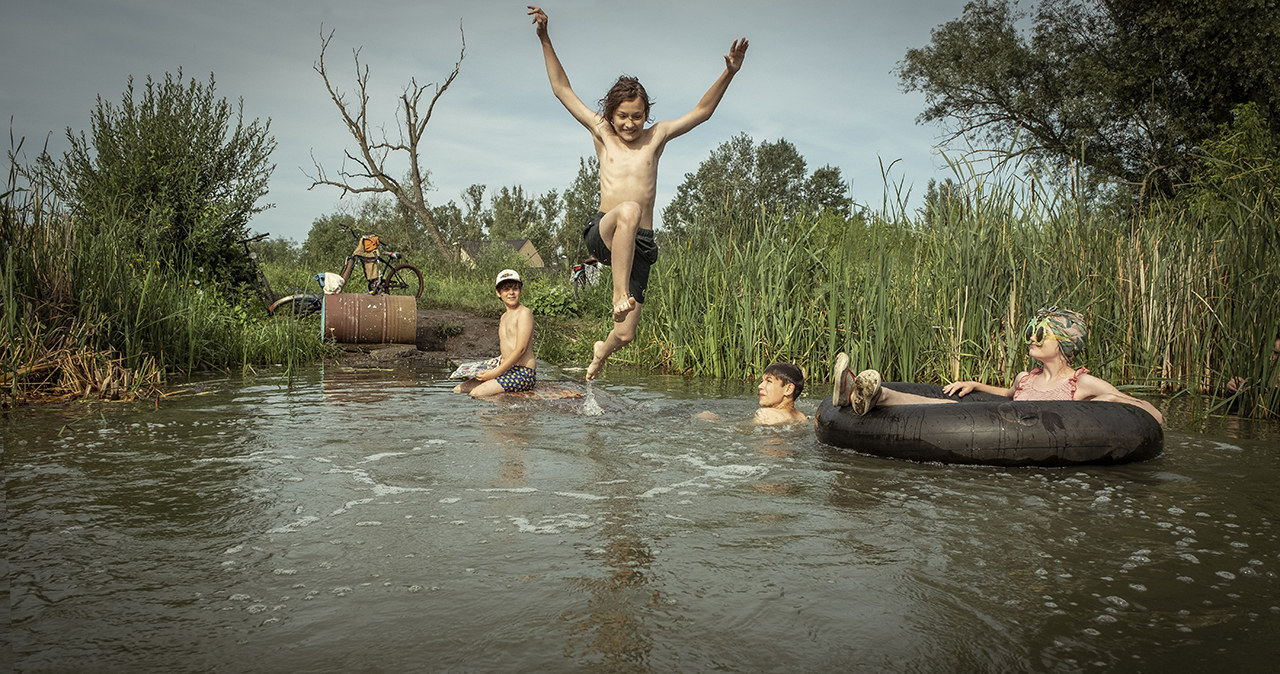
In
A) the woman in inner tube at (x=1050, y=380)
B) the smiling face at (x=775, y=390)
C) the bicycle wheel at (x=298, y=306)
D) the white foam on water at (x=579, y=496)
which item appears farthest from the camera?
the bicycle wheel at (x=298, y=306)

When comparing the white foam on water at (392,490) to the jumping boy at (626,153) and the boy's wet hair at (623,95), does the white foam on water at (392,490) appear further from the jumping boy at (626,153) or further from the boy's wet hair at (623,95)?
the boy's wet hair at (623,95)

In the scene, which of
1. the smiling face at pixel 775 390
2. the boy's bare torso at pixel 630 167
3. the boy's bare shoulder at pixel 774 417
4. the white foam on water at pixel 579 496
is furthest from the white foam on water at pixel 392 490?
the smiling face at pixel 775 390

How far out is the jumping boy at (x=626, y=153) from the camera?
593 centimetres

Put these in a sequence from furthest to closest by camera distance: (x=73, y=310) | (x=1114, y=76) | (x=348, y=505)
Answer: (x=1114, y=76), (x=73, y=310), (x=348, y=505)

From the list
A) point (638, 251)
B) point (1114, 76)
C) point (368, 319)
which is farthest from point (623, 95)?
point (1114, 76)

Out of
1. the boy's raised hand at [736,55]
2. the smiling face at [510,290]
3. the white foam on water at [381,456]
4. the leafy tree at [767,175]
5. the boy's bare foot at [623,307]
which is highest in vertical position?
the leafy tree at [767,175]

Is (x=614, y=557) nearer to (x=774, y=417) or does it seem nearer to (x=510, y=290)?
(x=774, y=417)

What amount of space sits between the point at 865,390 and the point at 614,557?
241 centimetres

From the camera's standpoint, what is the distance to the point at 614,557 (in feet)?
9.93

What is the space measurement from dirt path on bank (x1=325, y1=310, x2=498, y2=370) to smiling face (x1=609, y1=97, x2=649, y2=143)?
611cm

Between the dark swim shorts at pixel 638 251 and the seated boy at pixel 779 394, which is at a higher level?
the dark swim shorts at pixel 638 251

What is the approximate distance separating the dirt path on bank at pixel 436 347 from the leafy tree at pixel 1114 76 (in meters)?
15.1

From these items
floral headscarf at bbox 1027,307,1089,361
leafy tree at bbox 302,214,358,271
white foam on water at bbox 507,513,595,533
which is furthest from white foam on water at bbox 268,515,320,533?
leafy tree at bbox 302,214,358,271

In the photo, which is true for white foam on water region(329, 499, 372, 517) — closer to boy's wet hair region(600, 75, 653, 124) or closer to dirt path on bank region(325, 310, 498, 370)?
boy's wet hair region(600, 75, 653, 124)
